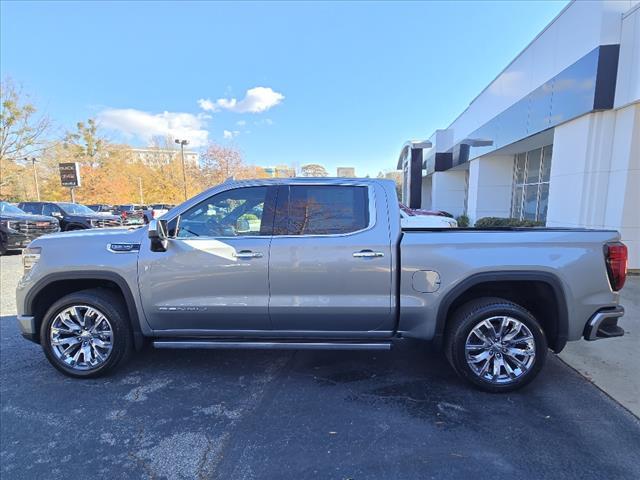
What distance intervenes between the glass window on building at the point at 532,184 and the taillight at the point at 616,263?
30.8 feet

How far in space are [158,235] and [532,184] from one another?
43.9 feet

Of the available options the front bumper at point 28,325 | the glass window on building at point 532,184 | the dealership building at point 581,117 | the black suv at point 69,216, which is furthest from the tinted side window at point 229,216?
the black suv at point 69,216

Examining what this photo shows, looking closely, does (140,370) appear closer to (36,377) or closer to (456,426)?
(36,377)

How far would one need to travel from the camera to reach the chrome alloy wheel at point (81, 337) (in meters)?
3.29

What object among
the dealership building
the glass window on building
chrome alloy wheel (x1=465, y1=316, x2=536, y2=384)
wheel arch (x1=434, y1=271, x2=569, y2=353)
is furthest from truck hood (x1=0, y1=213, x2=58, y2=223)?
the glass window on building

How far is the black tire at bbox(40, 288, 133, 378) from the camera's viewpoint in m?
3.25

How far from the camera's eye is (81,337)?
3.32 metres

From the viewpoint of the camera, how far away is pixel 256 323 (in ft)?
10.5

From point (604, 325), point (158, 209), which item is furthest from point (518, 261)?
point (158, 209)

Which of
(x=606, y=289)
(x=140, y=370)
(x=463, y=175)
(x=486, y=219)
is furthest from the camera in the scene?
(x=463, y=175)

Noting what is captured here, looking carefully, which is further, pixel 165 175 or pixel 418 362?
pixel 165 175

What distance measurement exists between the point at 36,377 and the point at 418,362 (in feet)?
12.6

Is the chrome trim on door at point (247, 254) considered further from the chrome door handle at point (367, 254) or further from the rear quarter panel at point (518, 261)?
the rear quarter panel at point (518, 261)

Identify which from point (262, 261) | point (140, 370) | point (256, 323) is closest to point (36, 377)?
point (140, 370)
